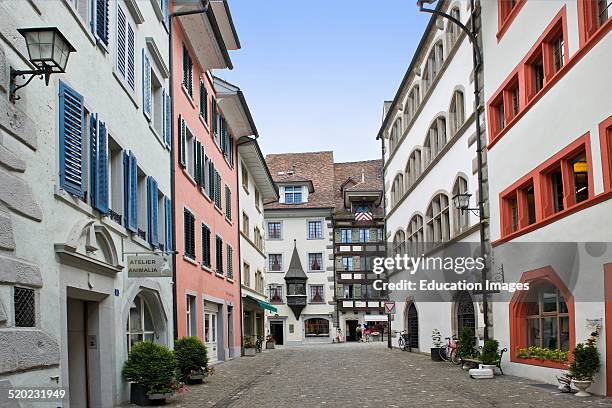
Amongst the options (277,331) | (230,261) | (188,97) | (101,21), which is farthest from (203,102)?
(277,331)

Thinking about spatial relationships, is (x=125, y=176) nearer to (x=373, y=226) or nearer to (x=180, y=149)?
(x=180, y=149)

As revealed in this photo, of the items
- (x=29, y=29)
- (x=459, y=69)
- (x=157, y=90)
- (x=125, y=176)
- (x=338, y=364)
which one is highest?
(x=459, y=69)

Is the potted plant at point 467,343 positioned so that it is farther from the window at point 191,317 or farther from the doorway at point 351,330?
the doorway at point 351,330

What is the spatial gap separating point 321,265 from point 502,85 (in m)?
44.9

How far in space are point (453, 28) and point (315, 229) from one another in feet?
129

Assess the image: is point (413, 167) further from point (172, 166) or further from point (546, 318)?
point (546, 318)

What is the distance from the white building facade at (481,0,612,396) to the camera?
14141 mm

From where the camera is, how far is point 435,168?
29844mm

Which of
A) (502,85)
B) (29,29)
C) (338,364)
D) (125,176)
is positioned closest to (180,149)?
(125,176)

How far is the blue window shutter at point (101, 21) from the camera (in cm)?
1281

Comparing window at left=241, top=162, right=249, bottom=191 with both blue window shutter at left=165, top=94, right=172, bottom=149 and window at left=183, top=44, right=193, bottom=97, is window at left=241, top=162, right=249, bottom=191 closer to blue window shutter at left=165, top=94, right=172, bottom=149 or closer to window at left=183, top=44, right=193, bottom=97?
window at left=183, top=44, right=193, bottom=97

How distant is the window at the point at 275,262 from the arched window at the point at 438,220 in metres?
33.4

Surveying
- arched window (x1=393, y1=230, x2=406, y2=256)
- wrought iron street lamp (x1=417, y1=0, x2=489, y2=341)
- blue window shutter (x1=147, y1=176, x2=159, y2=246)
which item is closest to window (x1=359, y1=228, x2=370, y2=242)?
arched window (x1=393, y1=230, x2=406, y2=256)

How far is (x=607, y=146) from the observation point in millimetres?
13688
